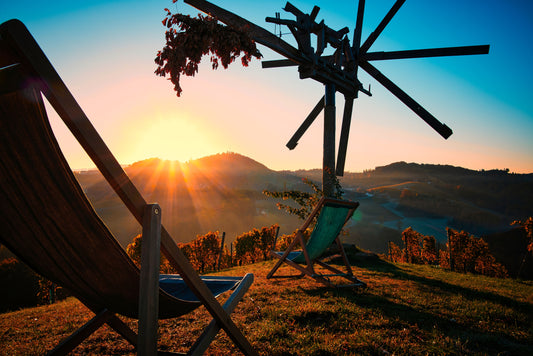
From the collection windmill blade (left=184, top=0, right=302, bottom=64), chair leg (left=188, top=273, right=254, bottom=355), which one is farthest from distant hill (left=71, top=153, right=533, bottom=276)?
chair leg (left=188, top=273, right=254, bottom=355)

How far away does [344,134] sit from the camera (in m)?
6.07

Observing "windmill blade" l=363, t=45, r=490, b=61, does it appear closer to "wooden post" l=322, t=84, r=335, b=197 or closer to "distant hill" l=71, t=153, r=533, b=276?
"wooden post" l=322, t=84, r=335, b=197

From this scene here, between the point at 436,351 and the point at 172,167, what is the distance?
9952 cm

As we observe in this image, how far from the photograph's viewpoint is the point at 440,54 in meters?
4.91

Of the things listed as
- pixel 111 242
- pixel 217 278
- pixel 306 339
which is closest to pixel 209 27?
pixel 111 242

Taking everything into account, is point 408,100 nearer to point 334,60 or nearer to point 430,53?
point 430,53

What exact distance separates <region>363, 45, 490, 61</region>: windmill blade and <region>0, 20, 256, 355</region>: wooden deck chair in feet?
19.3

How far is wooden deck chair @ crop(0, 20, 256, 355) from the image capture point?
850 mm

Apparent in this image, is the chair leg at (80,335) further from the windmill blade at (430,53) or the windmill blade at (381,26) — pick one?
the windmill blade at (381,26)

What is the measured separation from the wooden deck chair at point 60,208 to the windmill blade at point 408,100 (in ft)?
18.4

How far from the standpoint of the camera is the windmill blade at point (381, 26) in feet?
17.2

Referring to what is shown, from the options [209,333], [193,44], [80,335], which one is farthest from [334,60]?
[80,335]

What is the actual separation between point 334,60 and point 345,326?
5250mm

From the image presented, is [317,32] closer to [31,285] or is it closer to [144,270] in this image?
[144,270]
